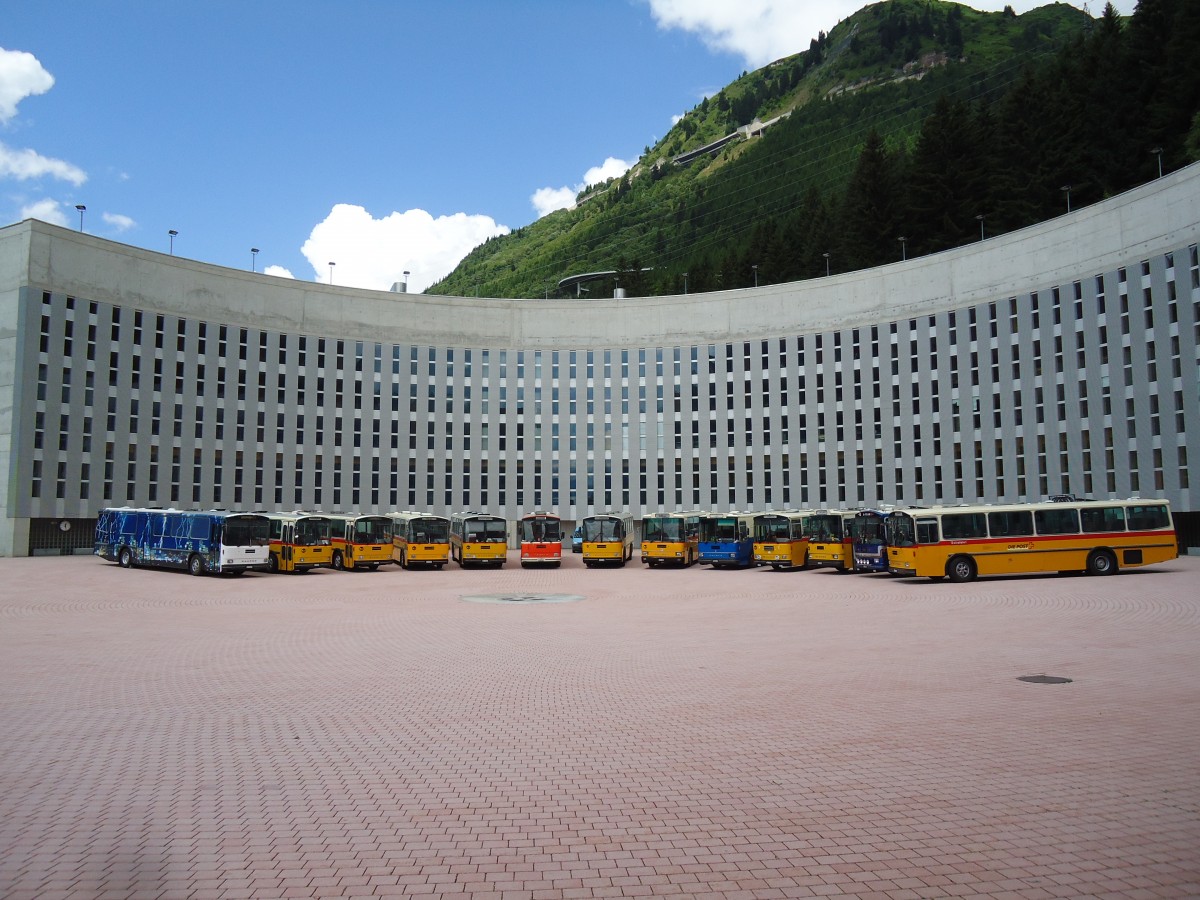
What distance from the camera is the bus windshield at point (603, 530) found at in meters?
45.7

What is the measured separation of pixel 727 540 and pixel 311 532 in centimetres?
2115

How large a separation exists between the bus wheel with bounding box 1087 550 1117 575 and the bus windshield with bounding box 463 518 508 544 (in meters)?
26.9

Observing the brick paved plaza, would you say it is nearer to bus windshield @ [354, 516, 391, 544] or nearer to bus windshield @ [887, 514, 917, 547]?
bus windshield @ [887, 514, 917, 547]

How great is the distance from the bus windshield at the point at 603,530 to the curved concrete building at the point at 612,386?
29078 mm

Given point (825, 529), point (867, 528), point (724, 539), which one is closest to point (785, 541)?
point (825, 529)

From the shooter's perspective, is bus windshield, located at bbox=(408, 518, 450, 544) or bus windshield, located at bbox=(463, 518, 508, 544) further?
bus windshield, located at bbox=(463, 518, 508, 544)

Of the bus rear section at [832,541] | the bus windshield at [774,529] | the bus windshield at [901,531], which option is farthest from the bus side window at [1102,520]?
the bus windshield at [774,529]

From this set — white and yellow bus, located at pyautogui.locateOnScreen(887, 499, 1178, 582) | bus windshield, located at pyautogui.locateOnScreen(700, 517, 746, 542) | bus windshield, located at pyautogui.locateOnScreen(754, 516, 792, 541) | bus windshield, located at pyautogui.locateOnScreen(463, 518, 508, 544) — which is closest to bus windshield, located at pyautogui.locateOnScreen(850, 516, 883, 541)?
white and yellow bus, located at pyautogui.locateOnScreen(887, 499, 1178, 582)

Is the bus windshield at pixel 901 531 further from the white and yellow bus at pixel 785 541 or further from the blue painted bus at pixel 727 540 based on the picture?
the blue painted bus at pixel 727 540

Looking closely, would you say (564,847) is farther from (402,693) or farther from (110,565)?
(110,565)

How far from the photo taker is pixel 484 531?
43.9 metres

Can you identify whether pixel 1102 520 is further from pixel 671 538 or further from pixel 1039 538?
pixel 671 538

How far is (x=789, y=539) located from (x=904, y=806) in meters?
35.7

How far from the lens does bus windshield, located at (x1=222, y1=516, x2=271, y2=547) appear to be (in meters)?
36.2
